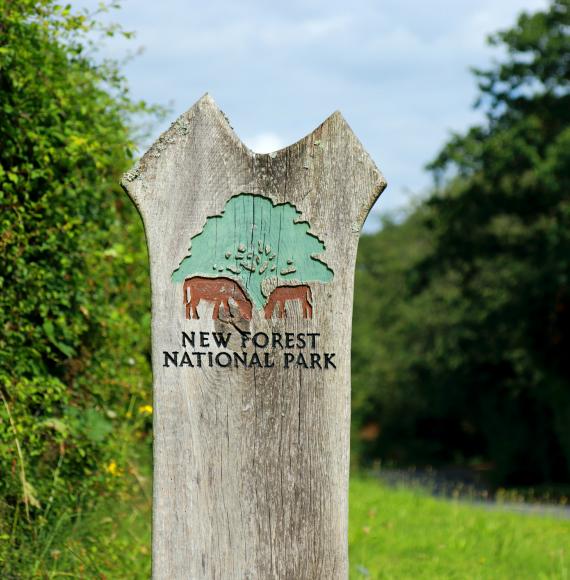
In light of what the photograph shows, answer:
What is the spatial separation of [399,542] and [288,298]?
5.21 m

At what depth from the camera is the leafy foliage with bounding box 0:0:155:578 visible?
537cm

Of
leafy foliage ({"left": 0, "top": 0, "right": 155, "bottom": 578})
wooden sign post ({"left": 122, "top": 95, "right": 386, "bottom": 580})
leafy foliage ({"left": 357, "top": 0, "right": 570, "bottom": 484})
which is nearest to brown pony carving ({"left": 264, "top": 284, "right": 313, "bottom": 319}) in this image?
wooden sign post ({"left": 122, "top": 95, "right": 386, "bottom": 580})

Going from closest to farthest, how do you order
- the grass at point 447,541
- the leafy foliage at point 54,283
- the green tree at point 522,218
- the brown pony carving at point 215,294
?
the brown pony carving at point 215,294 < the leafy foliage at point 54,283 < the grass at point 447,541 < the green tree at point 522,218

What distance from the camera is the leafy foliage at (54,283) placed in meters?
5.37

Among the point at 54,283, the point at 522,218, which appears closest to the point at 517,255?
the point at 522,218

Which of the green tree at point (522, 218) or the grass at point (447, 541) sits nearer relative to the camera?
the grass at point (447, 541)

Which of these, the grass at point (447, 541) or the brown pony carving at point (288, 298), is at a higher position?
the brown pony carving at point (288, 298)

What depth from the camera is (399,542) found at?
28.0 feet

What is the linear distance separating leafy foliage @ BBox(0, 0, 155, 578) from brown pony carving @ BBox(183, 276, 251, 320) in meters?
1.72

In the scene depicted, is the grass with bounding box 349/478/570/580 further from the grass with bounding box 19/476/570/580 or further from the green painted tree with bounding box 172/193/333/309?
the green painted tree with bounding box 172/193/333/309

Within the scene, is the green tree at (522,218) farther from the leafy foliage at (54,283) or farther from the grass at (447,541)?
the leafy foliage at (54,283)

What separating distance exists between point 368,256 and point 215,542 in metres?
36.4

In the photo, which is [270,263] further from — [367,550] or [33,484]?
[367,550]

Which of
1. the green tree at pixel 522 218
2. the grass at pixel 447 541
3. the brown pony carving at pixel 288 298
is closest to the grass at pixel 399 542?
the grass at pixel 447 541
